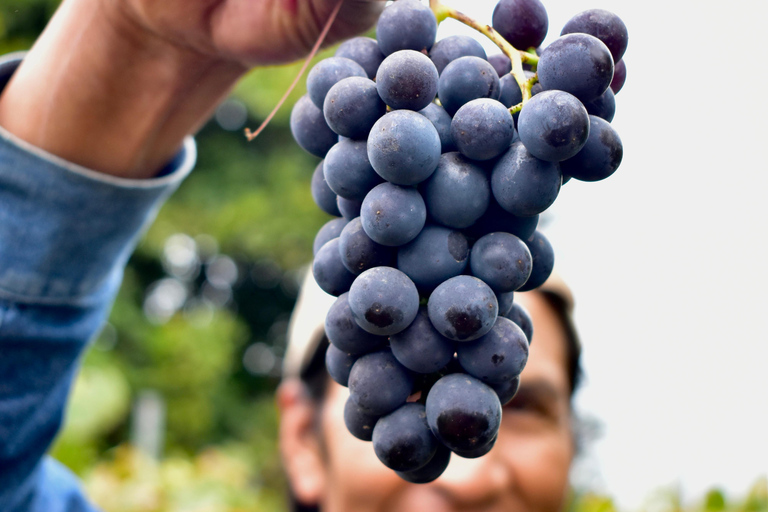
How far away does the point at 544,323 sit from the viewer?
1.56 meters

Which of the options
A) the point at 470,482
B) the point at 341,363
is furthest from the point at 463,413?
the point at 470,482

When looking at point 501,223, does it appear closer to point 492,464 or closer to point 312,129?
point 312,129

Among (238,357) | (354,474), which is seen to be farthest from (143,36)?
(238,357)

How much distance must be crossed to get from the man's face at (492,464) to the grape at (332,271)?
2.50 feet

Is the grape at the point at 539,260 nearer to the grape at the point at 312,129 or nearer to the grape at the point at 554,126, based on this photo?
the grape at the point at 554,126

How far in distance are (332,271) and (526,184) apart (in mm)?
209

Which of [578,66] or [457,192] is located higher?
[578,66]

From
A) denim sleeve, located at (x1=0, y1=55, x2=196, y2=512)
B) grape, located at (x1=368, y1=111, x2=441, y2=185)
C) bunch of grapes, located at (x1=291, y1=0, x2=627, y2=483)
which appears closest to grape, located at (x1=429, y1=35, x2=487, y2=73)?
bunch of grapes, located at (x1=291, y1=0, x2=627, y2=483)

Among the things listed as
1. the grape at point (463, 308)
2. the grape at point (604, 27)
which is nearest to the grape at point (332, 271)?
the grape at point (463, 308)

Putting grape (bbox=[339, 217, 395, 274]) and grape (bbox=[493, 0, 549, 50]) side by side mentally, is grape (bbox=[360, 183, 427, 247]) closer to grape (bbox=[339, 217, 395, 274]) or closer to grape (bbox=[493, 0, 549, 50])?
grape (bbox=[339, 217, 395, 274])

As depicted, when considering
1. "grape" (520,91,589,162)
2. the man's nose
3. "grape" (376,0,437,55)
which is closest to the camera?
"grape" (520,91,589,162)

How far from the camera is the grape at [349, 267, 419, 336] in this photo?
0.54 m

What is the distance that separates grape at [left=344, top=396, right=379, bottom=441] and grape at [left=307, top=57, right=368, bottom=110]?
1.05 feet

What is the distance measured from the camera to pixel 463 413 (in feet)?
1.75
